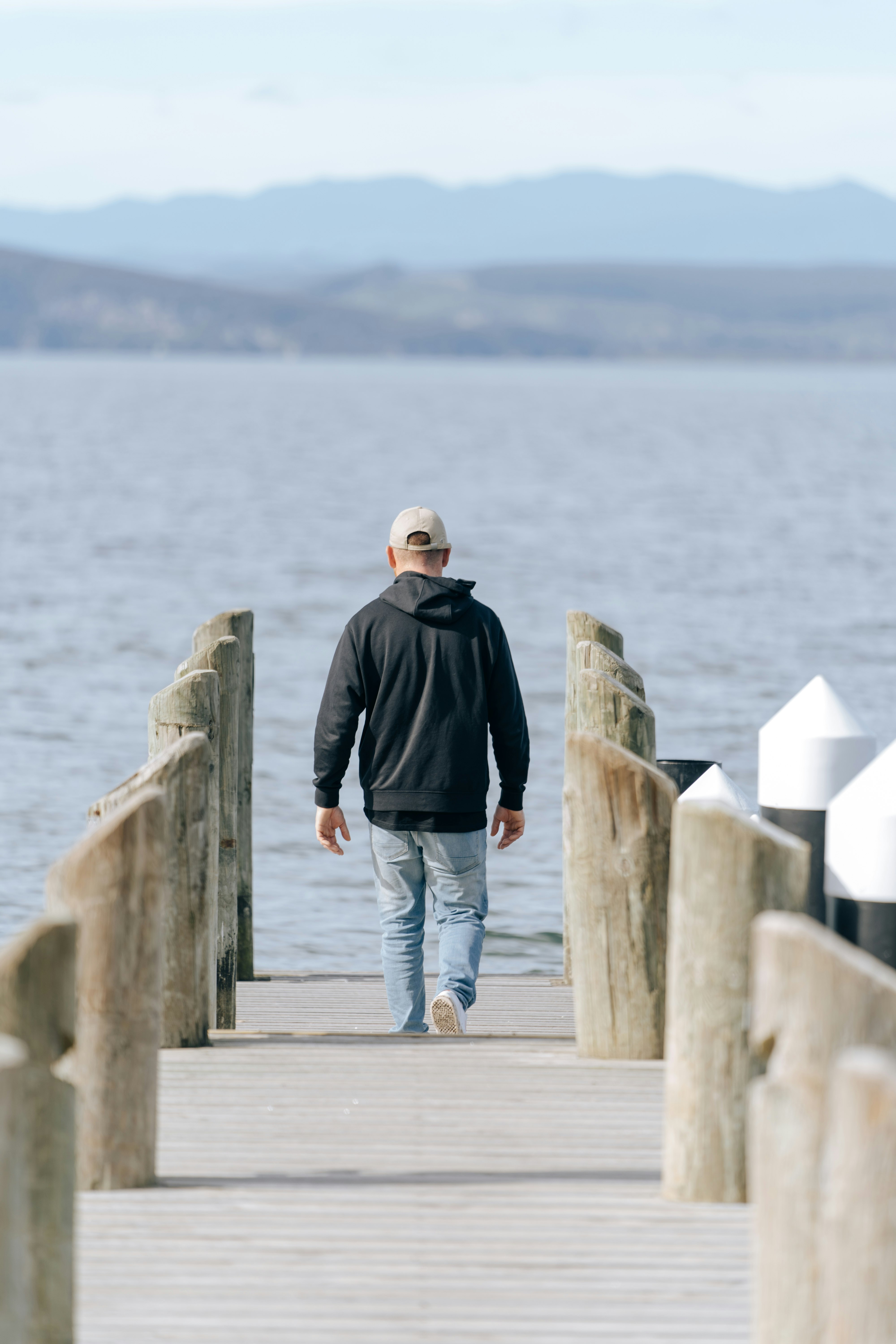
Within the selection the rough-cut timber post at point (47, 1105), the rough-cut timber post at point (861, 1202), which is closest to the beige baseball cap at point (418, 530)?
the rough-cut timber post at point (47, 1105)

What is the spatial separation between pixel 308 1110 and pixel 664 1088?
3.09ft

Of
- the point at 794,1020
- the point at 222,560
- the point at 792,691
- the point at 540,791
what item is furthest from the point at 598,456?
the point at 794,1020

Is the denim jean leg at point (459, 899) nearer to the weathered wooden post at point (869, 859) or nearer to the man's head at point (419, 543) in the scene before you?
the man's head at point (419, 543)

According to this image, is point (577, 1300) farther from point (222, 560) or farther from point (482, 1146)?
point (222, 560)

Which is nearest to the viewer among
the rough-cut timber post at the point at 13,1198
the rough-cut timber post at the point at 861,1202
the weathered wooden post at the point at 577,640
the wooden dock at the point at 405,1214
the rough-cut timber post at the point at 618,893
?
the rough-cut timber post at the point at 861,1202

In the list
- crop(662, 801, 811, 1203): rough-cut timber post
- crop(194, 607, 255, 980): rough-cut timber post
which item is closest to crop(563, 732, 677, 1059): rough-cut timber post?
crop(662, 801, 811, 1203): rough-cut timber post

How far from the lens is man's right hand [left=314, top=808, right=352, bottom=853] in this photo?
6574mm

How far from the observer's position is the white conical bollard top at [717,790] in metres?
6.41

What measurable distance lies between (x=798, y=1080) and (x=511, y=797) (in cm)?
373

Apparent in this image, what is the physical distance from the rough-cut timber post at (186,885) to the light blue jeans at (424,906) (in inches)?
46.1

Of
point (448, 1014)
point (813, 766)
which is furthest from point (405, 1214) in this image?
point (448, 1014)

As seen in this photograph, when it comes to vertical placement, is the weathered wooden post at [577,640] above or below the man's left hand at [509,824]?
above

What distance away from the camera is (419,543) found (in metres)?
6.20

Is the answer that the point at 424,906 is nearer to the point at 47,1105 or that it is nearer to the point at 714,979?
the point at 714,979
